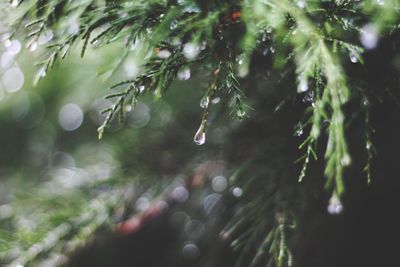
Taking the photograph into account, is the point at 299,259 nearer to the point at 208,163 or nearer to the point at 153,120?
the point at 208,163

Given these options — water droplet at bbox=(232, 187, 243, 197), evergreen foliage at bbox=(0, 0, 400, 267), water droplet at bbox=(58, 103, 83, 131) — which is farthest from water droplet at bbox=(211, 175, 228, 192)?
water droplet at bbox=(58, 103, 83, 131)

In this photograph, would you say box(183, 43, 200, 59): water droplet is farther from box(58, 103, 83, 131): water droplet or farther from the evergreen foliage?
box(58, 103, 83, 131): water droplet

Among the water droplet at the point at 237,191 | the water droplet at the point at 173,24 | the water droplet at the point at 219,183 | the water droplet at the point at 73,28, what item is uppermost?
the water droplet at the point at 73,28

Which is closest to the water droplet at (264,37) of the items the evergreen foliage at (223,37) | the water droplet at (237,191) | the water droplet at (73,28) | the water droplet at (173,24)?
the evergreen foliage at (223,37)

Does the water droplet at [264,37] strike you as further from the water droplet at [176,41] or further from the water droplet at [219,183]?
the water droplet at [219,183]

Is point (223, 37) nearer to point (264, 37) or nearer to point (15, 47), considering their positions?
point (264, 37)

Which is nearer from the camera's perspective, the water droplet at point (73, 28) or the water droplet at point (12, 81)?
the water droplet at point (73, 28)
